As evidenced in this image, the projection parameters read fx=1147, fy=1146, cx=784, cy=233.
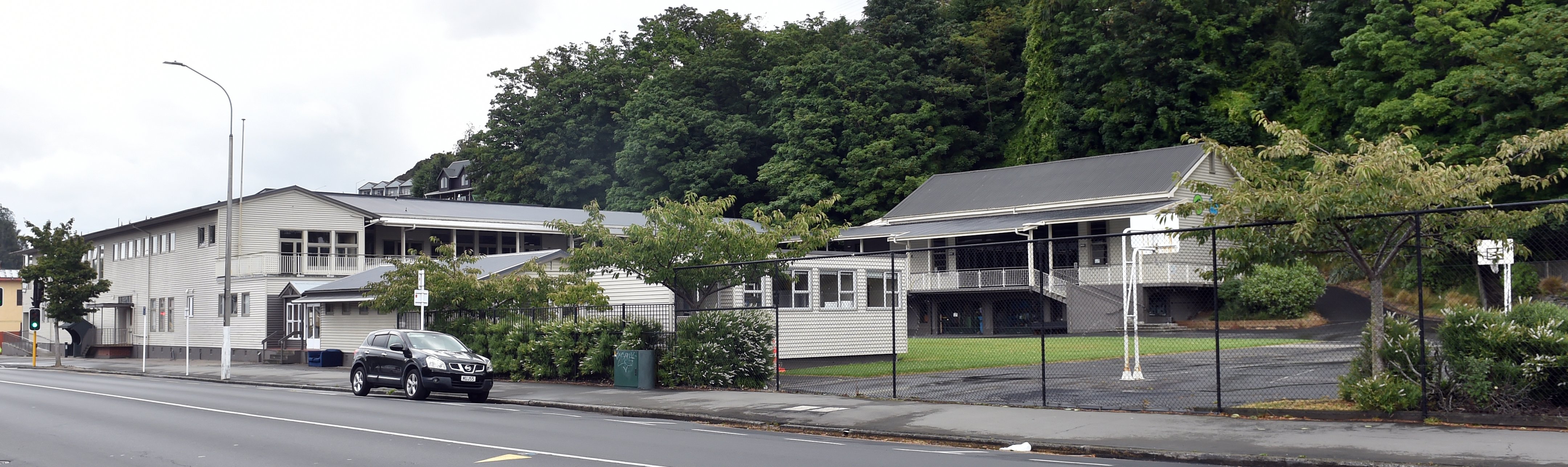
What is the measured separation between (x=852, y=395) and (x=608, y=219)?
1379 inches

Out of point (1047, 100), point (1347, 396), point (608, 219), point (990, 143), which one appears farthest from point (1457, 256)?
point (990, 143)

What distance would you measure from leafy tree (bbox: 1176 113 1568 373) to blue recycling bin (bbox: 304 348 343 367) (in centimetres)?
2999

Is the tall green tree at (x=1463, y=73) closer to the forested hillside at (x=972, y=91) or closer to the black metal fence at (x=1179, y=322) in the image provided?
the forested hillside at (x=972, y=91)

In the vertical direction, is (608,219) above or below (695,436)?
above

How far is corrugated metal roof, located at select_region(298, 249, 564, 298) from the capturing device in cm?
3350

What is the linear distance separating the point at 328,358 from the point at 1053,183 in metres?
30.4

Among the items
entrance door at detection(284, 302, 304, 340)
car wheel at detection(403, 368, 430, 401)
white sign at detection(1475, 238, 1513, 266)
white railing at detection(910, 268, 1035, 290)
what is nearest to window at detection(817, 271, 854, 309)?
car wheel at detection(403, 368, 430, 401)

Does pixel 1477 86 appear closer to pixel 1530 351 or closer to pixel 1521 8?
pixel 1521 8

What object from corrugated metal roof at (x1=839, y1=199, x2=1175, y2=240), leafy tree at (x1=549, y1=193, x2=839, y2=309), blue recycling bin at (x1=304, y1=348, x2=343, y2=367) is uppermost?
corrugated metal roof at (x1=839, y1=199, x2=1175, y2=240)

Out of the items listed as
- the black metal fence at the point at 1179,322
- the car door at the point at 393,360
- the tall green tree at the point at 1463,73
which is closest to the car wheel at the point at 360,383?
the car door at the point at 393,360

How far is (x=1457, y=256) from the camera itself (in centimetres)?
1689

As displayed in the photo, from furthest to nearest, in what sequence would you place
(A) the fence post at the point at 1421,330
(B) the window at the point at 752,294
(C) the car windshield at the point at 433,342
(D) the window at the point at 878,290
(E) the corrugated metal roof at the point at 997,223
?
(E) the corrugated metal roof at the point at 997,223
(D) the window at the point at 878,290
(B) the window at the point at 752,294
(C) the car windshield at the point at 433,342
(A) the fence post at the point at 1421,330

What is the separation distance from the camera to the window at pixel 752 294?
92.7 feet

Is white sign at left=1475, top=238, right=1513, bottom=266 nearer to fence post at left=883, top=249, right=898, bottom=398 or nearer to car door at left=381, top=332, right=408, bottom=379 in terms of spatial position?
fence post at left=883, top=249, right=898, bottom=398
